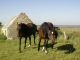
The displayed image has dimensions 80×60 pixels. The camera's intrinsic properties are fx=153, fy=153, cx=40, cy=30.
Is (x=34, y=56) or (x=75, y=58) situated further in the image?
(x=34, y=56)

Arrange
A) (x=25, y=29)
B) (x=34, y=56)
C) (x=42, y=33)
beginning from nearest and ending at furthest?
(x=34, y=56)
(x=42, y=33)
(x=25, y=29)

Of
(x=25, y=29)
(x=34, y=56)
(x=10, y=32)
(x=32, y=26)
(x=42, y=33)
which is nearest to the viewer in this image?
(x=34, y=56)

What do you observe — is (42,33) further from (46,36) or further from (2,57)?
(2,57)

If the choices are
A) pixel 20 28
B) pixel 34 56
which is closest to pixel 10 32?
pixel 20 28

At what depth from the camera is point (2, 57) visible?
13203mm

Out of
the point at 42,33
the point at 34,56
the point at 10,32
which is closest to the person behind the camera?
the point at 34,56

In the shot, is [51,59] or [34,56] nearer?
[51,59]

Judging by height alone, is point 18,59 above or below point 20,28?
below

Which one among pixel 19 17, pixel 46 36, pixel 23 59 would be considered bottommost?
pixel 23 59

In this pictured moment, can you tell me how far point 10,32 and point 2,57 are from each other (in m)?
19.2

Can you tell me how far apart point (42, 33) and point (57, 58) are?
118 inches

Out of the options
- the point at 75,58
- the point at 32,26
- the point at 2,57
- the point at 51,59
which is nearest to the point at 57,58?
the point at 51,59

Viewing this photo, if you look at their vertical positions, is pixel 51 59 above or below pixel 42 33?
below

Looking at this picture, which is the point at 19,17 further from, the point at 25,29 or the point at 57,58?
the point at 57,58
